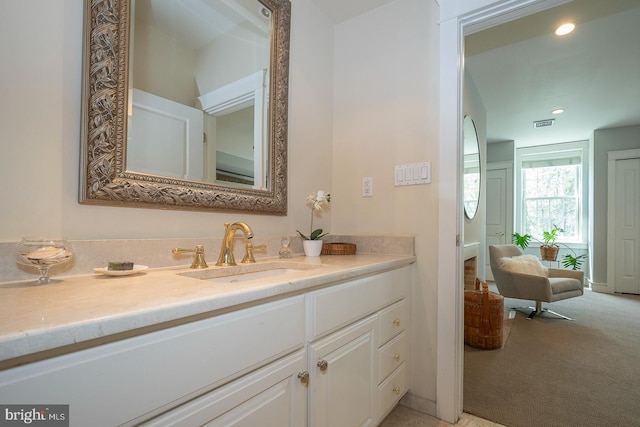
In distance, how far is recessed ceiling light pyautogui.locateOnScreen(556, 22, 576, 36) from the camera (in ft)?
7.54

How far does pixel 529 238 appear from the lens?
559cm

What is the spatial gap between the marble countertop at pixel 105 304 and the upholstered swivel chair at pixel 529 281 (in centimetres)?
327

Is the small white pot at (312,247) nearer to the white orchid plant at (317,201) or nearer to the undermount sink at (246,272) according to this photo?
the white orchid plant at (317,201)

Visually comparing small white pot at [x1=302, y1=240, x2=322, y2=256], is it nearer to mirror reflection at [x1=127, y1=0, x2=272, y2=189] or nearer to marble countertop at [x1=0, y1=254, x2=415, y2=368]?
mirror reflection at [x1=127, y1=0, x2=272, y2=189]

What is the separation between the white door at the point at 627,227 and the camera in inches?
179

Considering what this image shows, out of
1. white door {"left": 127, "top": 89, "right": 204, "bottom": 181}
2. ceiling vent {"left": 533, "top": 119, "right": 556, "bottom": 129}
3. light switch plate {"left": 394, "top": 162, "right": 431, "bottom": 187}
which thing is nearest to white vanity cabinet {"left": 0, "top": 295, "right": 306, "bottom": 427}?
white door {"left": 127, "top": 89, "right": 204, "bottom": 181}

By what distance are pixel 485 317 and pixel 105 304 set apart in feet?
8.81

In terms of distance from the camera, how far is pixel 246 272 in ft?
4.28

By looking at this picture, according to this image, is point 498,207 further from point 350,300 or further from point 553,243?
point 350,300

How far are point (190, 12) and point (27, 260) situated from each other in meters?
1.11

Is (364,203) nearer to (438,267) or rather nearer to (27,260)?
(438,267)

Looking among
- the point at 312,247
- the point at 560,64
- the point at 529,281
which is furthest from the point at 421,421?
the point at 560,64

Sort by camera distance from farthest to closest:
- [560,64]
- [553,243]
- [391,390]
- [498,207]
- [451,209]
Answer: [498,207] < [553,243] < [560,64] < [451,209] < [391,390]

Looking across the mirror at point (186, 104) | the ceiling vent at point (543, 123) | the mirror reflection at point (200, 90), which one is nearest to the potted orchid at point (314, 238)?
the mirror at point (186, 104)
